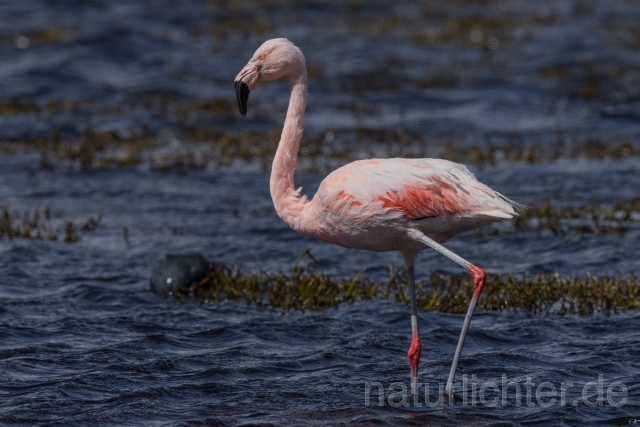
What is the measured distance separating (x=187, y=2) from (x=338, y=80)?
7.07 m

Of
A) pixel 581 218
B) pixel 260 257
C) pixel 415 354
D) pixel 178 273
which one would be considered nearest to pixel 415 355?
pixel 415 354

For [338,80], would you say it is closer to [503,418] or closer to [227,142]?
[227,142]

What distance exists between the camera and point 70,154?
14.4 metres

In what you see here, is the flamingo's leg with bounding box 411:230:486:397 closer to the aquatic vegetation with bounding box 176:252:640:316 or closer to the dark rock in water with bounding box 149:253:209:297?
the aquatic vegetation with bounding box 176:252:640:316

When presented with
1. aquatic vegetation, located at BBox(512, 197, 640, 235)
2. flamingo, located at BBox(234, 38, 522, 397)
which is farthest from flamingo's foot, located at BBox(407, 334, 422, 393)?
aquatic vegetation, located at BBox(512, 197, 640, 235)

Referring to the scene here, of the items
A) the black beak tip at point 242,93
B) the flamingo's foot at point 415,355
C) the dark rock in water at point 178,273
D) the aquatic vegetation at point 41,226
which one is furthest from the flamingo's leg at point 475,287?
the aquatic vegetation at point 41,226

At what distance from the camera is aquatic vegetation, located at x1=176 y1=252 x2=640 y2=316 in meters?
8.84

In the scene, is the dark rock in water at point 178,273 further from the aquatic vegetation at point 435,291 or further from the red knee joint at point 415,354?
the red knee joint at point 415,354

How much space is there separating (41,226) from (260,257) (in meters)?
2.56

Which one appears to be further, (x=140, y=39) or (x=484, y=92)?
(x=140, y=39)

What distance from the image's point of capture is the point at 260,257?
10797mm

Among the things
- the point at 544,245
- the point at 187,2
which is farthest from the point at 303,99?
the point at 187,2

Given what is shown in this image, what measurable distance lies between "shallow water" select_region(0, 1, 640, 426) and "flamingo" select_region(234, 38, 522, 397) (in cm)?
101

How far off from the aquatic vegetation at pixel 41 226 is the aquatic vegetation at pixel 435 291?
2463 mm
